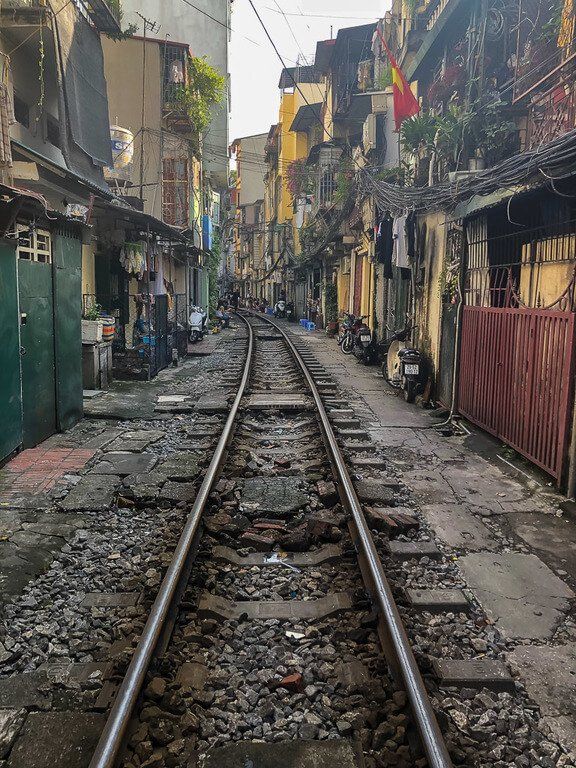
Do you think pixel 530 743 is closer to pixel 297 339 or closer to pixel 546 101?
pixel 546 101

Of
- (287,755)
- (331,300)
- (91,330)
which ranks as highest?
(331,300)

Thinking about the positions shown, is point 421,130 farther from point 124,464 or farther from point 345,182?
point 345,182

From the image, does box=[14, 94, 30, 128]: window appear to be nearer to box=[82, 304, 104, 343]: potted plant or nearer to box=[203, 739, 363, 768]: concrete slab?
box=[82, 304, 104, 343]: potted plant

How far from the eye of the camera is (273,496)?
624 cm

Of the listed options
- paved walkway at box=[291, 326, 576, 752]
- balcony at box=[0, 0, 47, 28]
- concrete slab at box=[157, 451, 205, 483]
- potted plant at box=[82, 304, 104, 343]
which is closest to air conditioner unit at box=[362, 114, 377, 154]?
potted plant at box=[82, 304, 104, 343]

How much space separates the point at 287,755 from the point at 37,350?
6.56 meters

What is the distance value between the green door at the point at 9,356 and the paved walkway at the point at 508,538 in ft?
15.0

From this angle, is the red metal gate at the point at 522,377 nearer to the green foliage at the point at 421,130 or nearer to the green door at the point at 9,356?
the green foliage at the point at 421,130

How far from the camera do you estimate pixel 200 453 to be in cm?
789

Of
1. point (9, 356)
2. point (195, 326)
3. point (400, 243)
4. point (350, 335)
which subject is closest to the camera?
point (9, 356)

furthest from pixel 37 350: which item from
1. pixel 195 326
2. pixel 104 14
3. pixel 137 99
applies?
pixel 137 99

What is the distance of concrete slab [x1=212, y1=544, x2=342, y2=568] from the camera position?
15.8ft

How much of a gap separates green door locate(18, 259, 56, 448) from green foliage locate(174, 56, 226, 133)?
15.1 m

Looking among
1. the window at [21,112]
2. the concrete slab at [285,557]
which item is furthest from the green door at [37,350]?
the window at [21,112]
